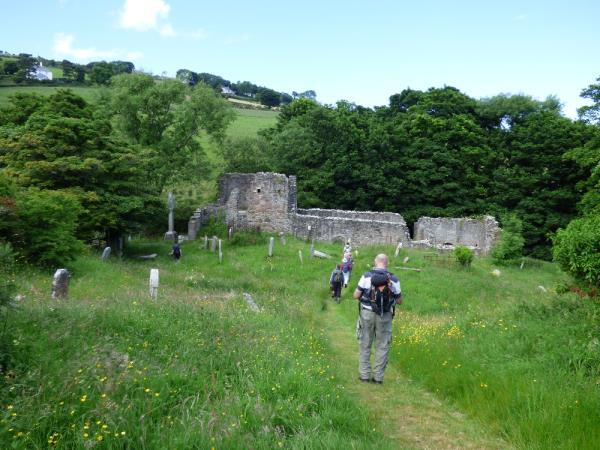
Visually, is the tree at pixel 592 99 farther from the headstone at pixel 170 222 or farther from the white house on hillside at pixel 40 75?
the white house on hillside at pixel 40 75

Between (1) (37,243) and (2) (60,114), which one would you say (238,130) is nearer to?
(2) (60,114)

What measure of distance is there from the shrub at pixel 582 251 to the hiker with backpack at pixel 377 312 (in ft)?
12.2

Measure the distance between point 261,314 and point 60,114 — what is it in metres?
19.9

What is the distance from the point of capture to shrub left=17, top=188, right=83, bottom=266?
15.2 metres

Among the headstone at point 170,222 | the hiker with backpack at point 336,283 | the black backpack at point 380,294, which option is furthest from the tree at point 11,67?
the black backpack at point 380,294

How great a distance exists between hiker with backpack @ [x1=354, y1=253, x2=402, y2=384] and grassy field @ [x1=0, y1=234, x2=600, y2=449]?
37 centimetres

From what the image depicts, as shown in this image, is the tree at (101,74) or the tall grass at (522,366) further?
the tree at (101,74)

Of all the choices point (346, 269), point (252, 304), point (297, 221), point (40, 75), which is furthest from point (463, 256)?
point (40, 75)

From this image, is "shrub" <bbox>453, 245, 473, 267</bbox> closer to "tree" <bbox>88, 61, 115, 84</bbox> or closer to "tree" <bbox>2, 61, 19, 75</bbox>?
"tree" <bbox>88, 61, 115, 84</bbox>

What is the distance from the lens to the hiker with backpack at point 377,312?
24.7ft

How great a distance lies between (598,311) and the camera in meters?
8.00

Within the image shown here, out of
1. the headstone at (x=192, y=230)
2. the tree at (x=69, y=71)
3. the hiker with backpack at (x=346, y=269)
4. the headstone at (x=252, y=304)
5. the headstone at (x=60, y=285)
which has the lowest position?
the headstone at (x=192, y=230)

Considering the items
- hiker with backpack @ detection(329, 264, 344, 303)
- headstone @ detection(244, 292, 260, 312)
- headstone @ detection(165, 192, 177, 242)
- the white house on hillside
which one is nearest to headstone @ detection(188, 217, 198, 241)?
headstone @ detection(165, 192, 177, 242)

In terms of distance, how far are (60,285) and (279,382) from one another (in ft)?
22.6
